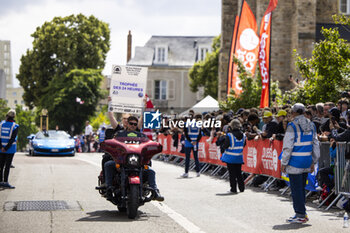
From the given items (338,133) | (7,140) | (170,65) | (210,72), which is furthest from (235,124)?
(170,65)

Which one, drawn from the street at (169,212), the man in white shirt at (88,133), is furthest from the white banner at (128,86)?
the man in white shirt at (88,133)

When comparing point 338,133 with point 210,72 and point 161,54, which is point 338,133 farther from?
point 161,54

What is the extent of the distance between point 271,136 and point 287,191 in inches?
55.9

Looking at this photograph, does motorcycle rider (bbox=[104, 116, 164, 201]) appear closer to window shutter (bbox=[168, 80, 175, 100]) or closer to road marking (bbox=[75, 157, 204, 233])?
road marking (bbox=[75, 157, 204, 233])

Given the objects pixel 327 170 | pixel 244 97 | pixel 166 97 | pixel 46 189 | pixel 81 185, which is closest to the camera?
pixel 327 170

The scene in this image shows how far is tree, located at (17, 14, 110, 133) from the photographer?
6109 centimetres

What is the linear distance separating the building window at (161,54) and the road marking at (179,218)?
58.4m

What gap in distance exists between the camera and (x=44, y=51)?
205 ft

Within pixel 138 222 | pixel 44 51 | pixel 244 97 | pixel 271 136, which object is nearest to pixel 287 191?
pixel 271 136

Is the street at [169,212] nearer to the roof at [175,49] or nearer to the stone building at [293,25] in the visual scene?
the stone building at [293,25]

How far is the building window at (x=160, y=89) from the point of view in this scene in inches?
2633

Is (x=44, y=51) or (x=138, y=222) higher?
(x=44, y=51)

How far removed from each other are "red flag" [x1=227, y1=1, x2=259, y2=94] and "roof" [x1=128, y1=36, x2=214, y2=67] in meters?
40.4

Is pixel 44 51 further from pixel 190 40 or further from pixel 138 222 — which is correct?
pixel 138 222
